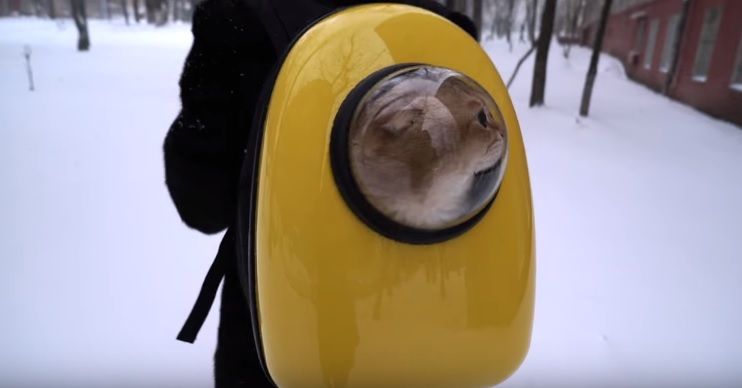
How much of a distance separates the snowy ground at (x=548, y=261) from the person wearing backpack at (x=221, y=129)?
36.3 inches

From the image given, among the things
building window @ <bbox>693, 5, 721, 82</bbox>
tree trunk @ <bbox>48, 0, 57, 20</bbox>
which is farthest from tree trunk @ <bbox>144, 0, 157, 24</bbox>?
building window @ <bbox>693, 5, 721, 82</bbox>

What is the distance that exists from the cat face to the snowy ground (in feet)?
4.49

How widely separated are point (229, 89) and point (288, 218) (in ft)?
1.08

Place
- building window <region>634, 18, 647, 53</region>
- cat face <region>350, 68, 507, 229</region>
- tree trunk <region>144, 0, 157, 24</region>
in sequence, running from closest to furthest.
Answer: cat face <region>350, 68, 507, 229</region> → building window <region>634, 18, 647, 53</region> → tree trunk <region>144, 0, 157, 24</region>

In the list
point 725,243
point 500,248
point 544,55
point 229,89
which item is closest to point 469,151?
point 500,248

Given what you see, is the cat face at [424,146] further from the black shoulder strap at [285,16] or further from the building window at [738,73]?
the building window at [738,73]

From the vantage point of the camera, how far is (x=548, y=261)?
2600 mm

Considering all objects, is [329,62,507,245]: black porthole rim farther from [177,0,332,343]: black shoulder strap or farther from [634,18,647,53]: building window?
[634,18,647,53]: building window

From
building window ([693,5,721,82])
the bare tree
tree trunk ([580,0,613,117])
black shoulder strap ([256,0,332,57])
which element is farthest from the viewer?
the bare tree

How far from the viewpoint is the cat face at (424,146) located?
421 mm

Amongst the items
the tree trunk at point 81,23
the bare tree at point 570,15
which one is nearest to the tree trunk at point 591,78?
the bare tree at point 570,15

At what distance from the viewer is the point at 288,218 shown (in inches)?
18.3

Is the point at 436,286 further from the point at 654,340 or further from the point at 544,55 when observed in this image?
the point at 544,55

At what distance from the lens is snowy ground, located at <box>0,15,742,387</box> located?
5.81 ft
